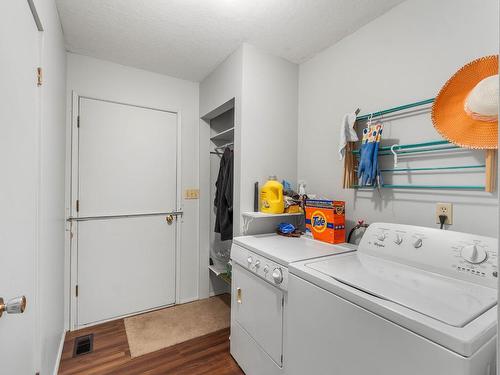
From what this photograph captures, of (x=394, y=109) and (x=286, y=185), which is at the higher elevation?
(x=394, y=109)

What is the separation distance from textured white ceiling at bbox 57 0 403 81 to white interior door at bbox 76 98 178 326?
570 millimetres

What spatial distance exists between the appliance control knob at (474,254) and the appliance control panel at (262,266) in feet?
2.58

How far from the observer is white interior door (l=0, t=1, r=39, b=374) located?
0.77 meters

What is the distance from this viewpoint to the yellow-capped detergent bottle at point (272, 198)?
76.5 inches

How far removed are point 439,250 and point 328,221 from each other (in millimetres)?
686

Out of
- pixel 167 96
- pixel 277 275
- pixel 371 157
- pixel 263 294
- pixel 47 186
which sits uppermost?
pixel 167 96

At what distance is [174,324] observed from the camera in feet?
7.63

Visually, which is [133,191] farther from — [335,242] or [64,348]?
[335,242]

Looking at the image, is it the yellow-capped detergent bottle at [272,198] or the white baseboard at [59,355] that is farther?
the yellow-capped detergent bottle at [272,198]

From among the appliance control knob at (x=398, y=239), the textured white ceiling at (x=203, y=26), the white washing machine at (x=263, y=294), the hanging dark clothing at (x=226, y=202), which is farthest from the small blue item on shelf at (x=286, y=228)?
the textured white ceiling at (x=203, y=26)

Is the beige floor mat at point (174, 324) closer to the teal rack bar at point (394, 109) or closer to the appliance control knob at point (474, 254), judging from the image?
the appliance control knob at point (474, 254)

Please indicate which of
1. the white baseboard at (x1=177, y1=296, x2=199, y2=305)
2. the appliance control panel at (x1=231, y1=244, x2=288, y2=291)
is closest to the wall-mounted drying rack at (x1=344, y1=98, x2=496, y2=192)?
the appliance control panel at (x1=231, y1=244, x2=288, y2=291)

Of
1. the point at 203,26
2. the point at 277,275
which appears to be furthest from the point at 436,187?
the point at 203,26

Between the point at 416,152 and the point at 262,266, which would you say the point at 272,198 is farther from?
the point at 416,152
